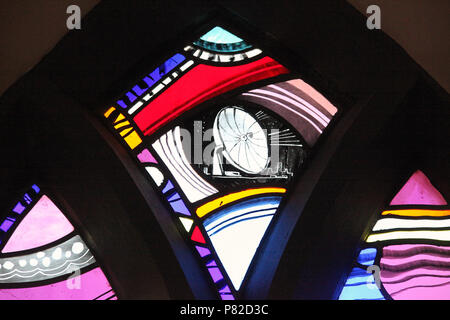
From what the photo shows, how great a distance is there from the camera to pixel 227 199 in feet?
11.0

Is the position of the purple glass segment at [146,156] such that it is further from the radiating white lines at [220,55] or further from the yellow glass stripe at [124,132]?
the radiating white lines at [220,55]

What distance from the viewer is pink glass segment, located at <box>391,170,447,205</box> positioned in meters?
3.30

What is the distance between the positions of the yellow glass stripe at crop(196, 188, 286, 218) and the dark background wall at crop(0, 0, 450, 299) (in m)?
0.19

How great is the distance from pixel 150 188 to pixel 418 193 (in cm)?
162

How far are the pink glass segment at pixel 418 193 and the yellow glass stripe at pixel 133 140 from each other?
5.27 ft

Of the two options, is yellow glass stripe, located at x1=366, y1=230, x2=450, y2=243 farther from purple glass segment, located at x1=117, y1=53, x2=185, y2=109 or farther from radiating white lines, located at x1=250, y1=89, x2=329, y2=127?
purple glass segment, located at x1=117, y1=53, x2=185, y2=109

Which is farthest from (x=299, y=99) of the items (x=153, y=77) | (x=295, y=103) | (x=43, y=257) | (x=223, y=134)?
(x=43, y=257)

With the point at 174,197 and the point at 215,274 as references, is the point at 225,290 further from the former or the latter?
the point at 174,197

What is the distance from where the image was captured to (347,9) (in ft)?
9.13

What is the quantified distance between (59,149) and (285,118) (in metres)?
1.38

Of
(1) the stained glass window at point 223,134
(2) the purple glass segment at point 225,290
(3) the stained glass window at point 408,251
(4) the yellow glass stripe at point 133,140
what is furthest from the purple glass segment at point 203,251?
(3) the stained glass window at point 408,251

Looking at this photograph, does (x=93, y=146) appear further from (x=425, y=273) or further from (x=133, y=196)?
(x=425, y=273)

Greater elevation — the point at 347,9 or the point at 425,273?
the point at 347,9

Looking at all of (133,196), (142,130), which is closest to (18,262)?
(133,196)
